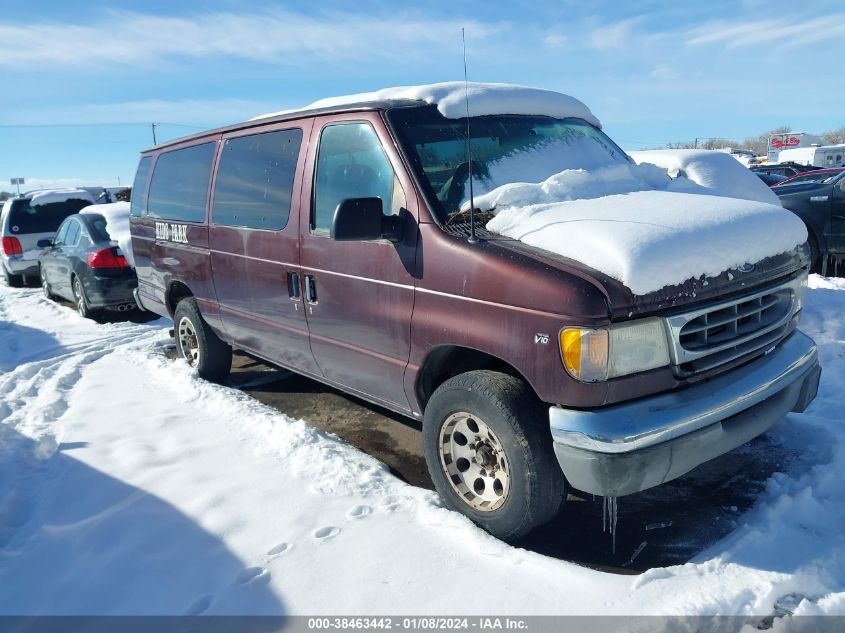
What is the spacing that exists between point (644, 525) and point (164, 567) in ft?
7.39

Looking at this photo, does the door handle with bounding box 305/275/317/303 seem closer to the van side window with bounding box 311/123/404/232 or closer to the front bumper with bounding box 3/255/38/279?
the van side window with bounding box 311/123/404/232

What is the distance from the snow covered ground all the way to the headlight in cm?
83

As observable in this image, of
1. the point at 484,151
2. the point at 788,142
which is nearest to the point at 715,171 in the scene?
the point at 484,151

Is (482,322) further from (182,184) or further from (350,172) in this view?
(182,184)

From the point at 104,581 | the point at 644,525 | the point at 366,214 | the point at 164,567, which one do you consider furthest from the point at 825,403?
the point at 104,581

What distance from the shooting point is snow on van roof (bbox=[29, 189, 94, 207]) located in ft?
38.3

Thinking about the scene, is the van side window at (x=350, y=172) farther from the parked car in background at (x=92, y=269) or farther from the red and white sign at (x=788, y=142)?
the red and white sign at (x=788, y=142)

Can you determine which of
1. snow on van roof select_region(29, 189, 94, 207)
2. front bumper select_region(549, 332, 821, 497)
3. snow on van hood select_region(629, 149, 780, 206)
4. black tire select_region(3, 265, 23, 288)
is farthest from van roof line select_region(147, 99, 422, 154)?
black tire select_region(3, 265, 23, 288)

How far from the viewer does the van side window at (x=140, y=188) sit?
608cm

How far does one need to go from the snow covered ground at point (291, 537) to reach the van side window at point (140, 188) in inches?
90.8

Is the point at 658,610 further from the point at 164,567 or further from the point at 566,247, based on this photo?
the point at 164,567

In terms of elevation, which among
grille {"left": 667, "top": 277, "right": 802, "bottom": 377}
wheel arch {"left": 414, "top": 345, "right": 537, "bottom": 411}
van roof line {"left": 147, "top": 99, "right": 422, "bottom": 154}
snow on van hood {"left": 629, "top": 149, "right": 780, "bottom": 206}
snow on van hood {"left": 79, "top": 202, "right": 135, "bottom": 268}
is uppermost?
van roof line {"left": 147, "top": 99, "right": 422, "bottom": 154}

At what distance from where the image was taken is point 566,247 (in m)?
2.71

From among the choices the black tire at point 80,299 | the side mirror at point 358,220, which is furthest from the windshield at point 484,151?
the black tire at point 80,299
